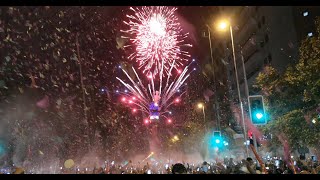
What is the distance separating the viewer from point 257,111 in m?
12.2

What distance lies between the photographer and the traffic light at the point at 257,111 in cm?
1222

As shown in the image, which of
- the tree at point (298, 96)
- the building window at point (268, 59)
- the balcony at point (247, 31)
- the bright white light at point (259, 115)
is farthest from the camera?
the balcony at point (247, 31)

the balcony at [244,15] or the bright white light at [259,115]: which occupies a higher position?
the balcony at [244,15]

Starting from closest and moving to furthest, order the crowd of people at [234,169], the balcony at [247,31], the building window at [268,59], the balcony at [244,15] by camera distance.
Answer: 1. the crowd of people at [234,169]
2. the building window at [268,59]
3. the balcony at [247,31]
4. the balcony at [244,15]

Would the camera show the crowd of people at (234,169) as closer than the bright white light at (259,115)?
Yes

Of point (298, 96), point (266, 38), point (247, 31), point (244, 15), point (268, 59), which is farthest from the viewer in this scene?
point (244, 15)

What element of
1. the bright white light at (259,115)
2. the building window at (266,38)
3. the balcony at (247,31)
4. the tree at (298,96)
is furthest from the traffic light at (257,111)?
the balcony at (247,31)

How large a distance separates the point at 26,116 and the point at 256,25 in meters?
44.2

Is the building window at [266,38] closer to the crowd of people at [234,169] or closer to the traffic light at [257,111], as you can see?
the crowd of people at [234,169]

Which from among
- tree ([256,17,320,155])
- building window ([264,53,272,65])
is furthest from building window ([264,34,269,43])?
tree ([256,17,320,155])

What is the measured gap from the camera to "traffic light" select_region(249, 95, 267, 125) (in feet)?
40.1

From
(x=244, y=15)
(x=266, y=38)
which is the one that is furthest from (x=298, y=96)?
(x=244, y=15)

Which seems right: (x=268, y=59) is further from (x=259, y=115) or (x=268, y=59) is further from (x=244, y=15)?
(x=259, y=115)
